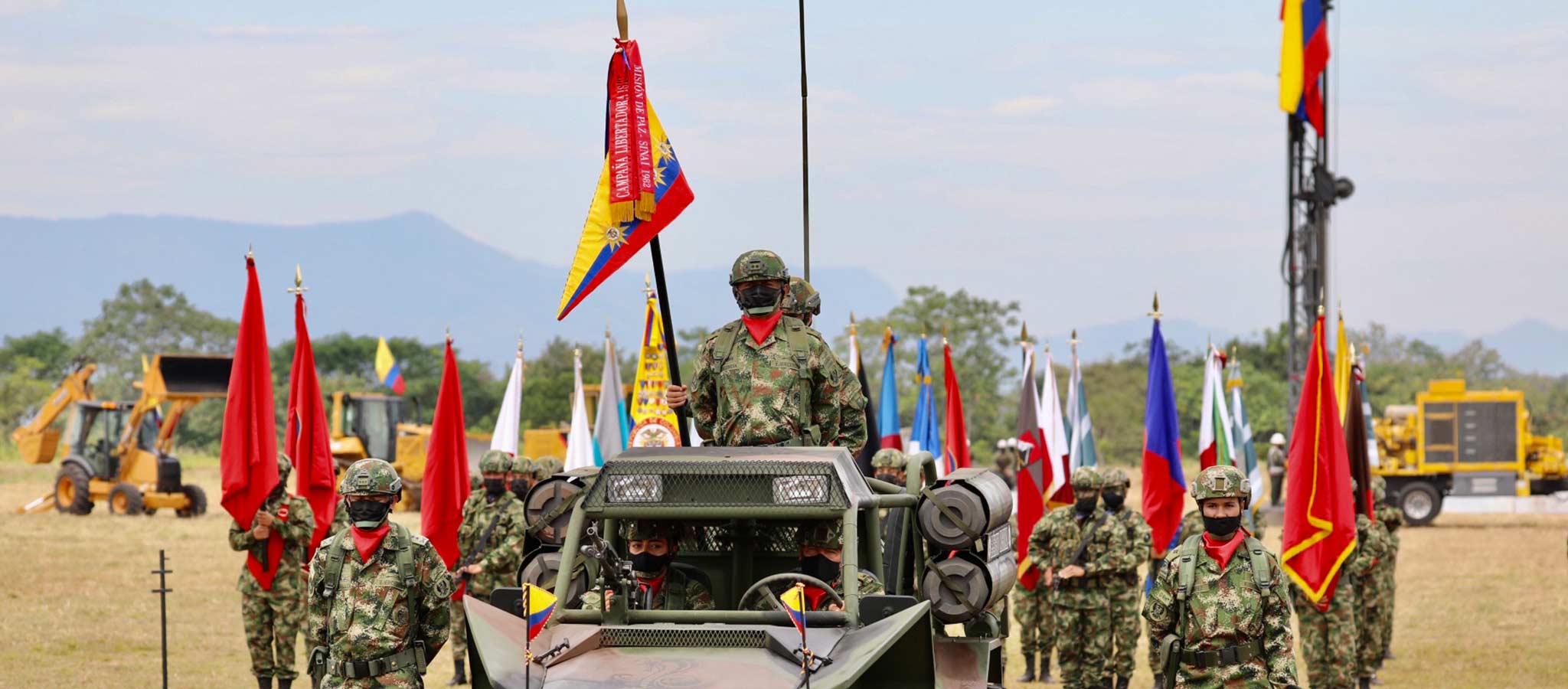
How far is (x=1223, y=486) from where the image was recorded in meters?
8.80

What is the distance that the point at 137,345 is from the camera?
86375mm

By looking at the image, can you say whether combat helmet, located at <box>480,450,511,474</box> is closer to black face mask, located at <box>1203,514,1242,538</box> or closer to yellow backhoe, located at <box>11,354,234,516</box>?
black face mask, located at <box>1203,514,1242,538</box>

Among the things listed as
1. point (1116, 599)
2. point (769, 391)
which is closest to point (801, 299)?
Result: point (769, 391)

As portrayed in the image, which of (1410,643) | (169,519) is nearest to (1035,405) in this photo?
(1410,643)

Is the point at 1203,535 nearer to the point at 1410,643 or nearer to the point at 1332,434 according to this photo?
the point at 1332,434

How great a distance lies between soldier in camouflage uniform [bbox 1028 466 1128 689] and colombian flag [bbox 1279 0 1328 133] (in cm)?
2747

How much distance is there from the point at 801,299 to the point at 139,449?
3046 centimetres

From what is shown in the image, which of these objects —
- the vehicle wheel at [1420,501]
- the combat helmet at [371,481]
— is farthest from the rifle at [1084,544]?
the vehicle wheel at [1420,501]

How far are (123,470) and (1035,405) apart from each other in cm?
2377

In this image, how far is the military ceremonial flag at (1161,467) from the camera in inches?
665

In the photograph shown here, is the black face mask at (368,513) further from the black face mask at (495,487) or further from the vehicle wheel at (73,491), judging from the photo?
the vehicle wheel at (73,491)

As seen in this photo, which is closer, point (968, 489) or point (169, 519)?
point (968, 489)

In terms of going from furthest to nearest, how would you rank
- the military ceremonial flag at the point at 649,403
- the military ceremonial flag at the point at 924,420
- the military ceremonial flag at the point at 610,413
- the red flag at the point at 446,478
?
the military ceremonial flag at the point at 924,420, the military ceremonial flag at the point at 610,413, the military ceremonial flag at the point at 649,403, the red flag at the point at 446,478

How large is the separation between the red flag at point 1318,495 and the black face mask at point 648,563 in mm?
6899
